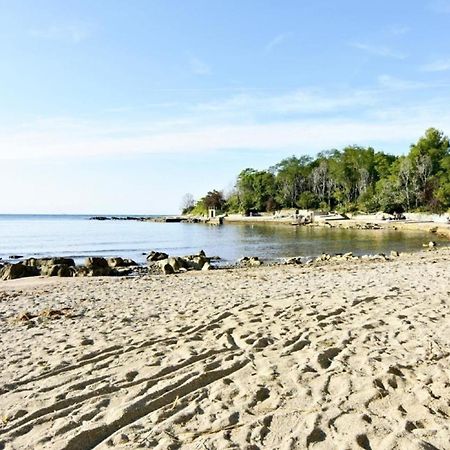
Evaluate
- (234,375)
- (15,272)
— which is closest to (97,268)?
(15,272)

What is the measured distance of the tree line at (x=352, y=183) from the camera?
2918 inches

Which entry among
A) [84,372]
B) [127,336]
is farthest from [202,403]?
[127,336]

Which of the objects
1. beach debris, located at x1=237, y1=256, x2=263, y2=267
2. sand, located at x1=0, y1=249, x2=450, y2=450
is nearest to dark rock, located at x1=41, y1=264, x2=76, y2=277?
beach debris, located at x1=237, y1=256, x2=263, y2=267

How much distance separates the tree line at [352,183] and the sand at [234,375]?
65.4 m

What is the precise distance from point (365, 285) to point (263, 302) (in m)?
3.14

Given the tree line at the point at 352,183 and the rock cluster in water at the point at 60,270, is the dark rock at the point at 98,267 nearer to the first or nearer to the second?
the rock cluster in water at the point at 60,270

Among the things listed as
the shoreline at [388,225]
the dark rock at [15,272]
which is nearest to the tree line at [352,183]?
the shoreline at [388,225]

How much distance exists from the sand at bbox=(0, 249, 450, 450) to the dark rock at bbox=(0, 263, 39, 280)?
924 cm

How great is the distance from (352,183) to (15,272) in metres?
86.3

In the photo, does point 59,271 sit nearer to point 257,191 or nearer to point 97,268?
point 97,268

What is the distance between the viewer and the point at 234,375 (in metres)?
5.02

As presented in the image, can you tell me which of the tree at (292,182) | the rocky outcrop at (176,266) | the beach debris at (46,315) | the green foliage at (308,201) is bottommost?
the rocky outcrop at (176,266)

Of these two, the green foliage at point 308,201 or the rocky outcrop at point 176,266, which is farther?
the green foliage at point 308,201

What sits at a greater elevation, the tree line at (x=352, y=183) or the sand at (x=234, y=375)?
the tree line at (x=352, y=183)
